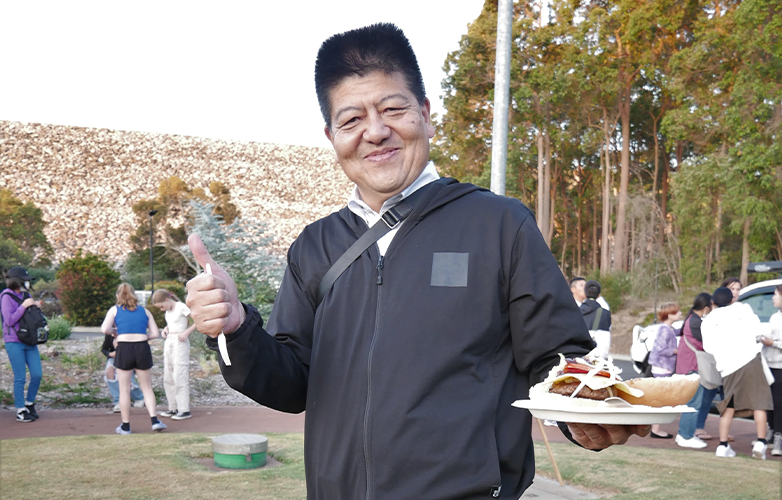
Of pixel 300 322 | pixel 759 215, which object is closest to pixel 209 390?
pixel 300 322

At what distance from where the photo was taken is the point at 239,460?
6.99m

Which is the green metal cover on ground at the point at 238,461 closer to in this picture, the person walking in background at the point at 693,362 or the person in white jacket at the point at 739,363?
the person walking in background at the point at 693,362

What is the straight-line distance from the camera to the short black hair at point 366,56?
85.1 inches

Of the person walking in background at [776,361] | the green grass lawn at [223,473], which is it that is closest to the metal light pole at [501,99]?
the green grass lawn at [223,473]

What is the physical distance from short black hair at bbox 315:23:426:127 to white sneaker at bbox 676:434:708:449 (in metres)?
7.77

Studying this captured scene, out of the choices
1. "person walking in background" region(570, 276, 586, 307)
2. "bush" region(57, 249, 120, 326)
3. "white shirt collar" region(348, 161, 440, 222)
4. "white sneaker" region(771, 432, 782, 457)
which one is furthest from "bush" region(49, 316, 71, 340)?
"white shirt collar" region(348, 161, 440, 222)

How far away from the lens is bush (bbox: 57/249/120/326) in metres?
24.1

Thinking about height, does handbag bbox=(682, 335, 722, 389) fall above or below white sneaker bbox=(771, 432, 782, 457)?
above

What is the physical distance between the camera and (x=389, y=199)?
209 cm

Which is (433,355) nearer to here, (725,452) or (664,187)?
(725,452)

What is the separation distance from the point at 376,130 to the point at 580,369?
35.8 inches

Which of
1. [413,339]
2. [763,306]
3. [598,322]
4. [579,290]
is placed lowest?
[598,322]

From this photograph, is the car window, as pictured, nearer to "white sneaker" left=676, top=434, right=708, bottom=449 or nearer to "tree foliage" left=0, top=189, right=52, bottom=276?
"white sneaker" left=676, top=434, right=708, bottom=449

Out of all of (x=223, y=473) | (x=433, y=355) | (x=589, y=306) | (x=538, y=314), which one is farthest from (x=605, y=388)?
(x=589, y=306)
